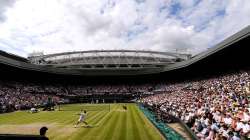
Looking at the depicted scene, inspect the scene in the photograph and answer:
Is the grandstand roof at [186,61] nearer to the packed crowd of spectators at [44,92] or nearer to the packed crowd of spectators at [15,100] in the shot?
the packed crowd of spectators at [44,92]

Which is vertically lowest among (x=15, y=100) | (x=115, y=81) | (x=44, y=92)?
(x=15, y=100)

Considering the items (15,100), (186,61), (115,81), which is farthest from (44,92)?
(186,61)

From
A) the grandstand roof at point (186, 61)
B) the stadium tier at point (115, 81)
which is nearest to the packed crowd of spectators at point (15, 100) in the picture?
the stadium tier at point (115, 81)

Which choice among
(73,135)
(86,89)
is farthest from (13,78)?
(73,135)

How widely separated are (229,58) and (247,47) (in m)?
8.73

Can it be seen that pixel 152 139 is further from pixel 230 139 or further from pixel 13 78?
pixel 13 78

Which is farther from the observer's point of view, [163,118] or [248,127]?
[163,118]

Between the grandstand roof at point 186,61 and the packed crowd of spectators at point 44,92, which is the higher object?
the grandstand roof at point 186,61

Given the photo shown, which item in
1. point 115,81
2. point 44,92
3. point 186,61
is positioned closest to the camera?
point 186,61

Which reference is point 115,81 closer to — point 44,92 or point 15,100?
point 44,92

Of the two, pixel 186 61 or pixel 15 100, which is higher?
pixel 186 61

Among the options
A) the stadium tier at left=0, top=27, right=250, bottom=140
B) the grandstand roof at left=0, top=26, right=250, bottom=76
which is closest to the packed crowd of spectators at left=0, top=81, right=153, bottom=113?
the stadium tier at left=0, top=27, right=250, bottom=140

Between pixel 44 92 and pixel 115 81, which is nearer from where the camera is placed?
pixel 44 92

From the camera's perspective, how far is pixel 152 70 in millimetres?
89562
